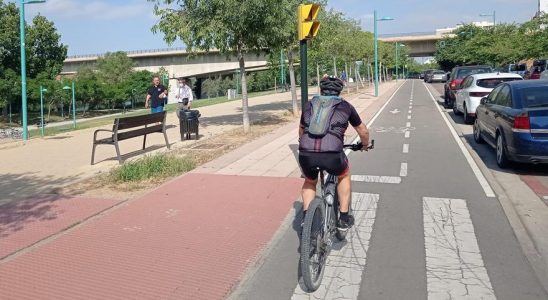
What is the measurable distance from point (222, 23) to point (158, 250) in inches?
372

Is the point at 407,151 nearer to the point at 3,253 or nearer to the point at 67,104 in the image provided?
the point at 3,253

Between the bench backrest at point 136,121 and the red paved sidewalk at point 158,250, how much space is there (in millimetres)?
3125

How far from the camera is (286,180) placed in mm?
8648

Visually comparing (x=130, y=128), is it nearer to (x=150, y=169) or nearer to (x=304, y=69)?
(x=150, y=169)

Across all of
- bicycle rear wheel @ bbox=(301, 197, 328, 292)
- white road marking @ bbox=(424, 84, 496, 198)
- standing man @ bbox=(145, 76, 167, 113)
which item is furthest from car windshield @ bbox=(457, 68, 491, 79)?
bicycle rear wheel @ bbox=(301, 197, 328, 292)

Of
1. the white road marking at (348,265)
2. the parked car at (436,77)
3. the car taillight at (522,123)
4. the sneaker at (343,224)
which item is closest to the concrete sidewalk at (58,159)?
the white road marking at (348,265)

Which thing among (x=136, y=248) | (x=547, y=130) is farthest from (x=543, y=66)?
(x=136, y=248)

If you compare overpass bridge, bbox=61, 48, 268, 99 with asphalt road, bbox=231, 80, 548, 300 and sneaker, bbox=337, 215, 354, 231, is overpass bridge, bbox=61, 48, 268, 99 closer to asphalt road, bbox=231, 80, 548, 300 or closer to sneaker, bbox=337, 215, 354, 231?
asphalt road, bbox=231, 80, 548, 300

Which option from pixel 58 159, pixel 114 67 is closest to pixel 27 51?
pixel 114 67

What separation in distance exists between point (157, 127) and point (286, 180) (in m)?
4.68

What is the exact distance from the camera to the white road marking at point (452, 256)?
433 centimetres

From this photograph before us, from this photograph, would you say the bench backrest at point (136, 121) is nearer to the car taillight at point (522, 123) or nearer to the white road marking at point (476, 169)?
the white road marking at point (476, 169)

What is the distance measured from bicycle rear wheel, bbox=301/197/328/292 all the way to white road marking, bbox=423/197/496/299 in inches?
35.4

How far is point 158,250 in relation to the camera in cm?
529
